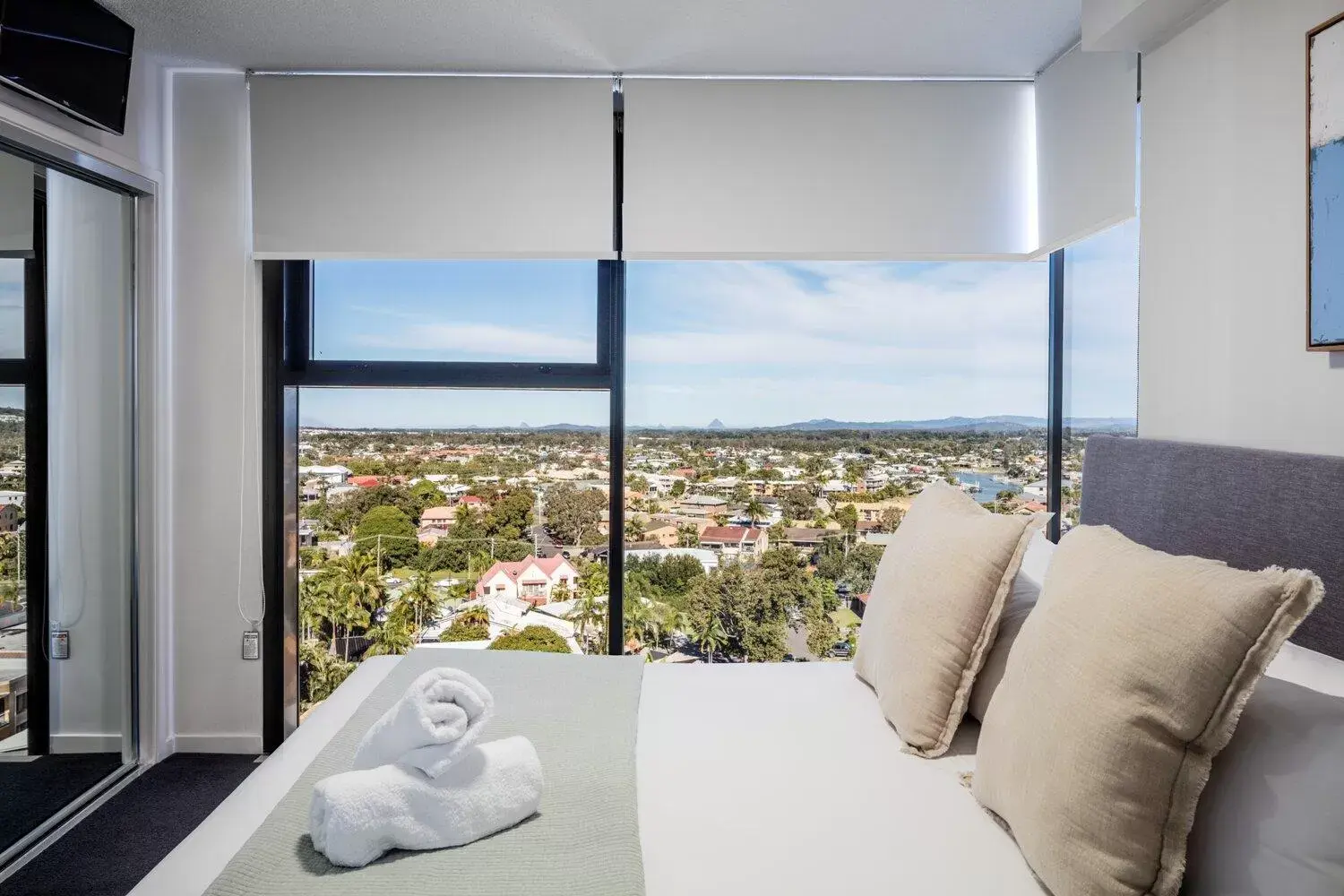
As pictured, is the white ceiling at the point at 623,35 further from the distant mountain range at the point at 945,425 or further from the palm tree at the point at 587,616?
the palm tree at the point at 587,616

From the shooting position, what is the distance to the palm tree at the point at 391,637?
118 inches

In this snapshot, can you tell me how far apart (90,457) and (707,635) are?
2.18 meters

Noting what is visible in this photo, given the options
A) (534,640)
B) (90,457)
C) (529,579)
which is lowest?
(534,640)

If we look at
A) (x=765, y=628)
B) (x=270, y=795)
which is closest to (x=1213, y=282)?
(x=765, y=628)

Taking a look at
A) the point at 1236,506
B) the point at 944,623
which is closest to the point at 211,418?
the point at 944,623

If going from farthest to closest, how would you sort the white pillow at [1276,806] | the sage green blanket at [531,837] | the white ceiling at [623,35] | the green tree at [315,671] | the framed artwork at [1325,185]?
the green tree at [315,671] → the white ceiling at [623,35] → the framed artwork at [1325,185] → the sage green blanket at [531,837] → the white pillow at [1276,806]

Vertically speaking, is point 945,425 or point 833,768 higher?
point 945,425

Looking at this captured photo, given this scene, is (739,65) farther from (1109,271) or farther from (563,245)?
(1109,271)

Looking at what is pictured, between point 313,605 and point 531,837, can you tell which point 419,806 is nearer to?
point 531,837

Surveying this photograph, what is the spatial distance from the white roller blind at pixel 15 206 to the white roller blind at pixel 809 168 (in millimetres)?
1753

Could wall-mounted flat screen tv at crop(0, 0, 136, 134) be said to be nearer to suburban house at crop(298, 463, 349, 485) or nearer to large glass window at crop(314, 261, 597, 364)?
large glass window at crop(314, 261, 597, 364)

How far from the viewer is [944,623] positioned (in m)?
1.61

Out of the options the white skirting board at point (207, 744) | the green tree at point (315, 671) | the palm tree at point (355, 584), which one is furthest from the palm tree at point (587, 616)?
the white skirting board at point (207, 744)

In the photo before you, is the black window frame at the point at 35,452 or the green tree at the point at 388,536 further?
the green tree at the point at 388,536
